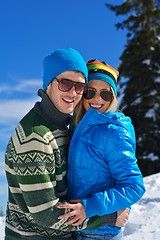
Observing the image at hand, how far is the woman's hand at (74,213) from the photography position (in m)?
2.10

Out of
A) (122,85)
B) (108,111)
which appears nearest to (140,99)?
(122,85)

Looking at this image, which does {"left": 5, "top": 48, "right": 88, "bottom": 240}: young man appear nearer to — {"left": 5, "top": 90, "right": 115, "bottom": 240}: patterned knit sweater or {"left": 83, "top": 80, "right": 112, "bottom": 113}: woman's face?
{"left": 5, "top": 90, "right": 115, "bottom": 240}: patterned knit sweater

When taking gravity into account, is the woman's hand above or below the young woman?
below

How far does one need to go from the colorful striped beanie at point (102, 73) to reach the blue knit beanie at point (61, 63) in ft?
0.66

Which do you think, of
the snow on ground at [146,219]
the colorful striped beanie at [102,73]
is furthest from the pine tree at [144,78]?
the colorful striped beanie at [102,73]

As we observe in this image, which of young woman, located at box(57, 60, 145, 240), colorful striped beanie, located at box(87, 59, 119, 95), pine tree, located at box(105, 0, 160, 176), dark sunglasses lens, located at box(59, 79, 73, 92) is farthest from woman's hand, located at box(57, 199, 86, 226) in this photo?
pine tree, located at box(105, 0, 160, 176)

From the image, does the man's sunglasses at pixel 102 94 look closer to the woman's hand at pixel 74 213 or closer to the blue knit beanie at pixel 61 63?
the blue knit beanie at pixel 61 63

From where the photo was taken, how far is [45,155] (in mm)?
2039

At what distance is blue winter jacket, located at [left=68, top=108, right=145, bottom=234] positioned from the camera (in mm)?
2184

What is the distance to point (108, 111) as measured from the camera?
8.29 ft

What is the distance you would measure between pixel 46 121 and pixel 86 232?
0.74m

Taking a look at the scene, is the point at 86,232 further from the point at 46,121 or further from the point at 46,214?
the point at 46,121

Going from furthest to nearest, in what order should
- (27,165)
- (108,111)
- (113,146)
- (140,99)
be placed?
(140,99), (108,111), (113,146), (27,165)

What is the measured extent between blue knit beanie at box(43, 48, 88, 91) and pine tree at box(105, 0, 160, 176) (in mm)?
12807
